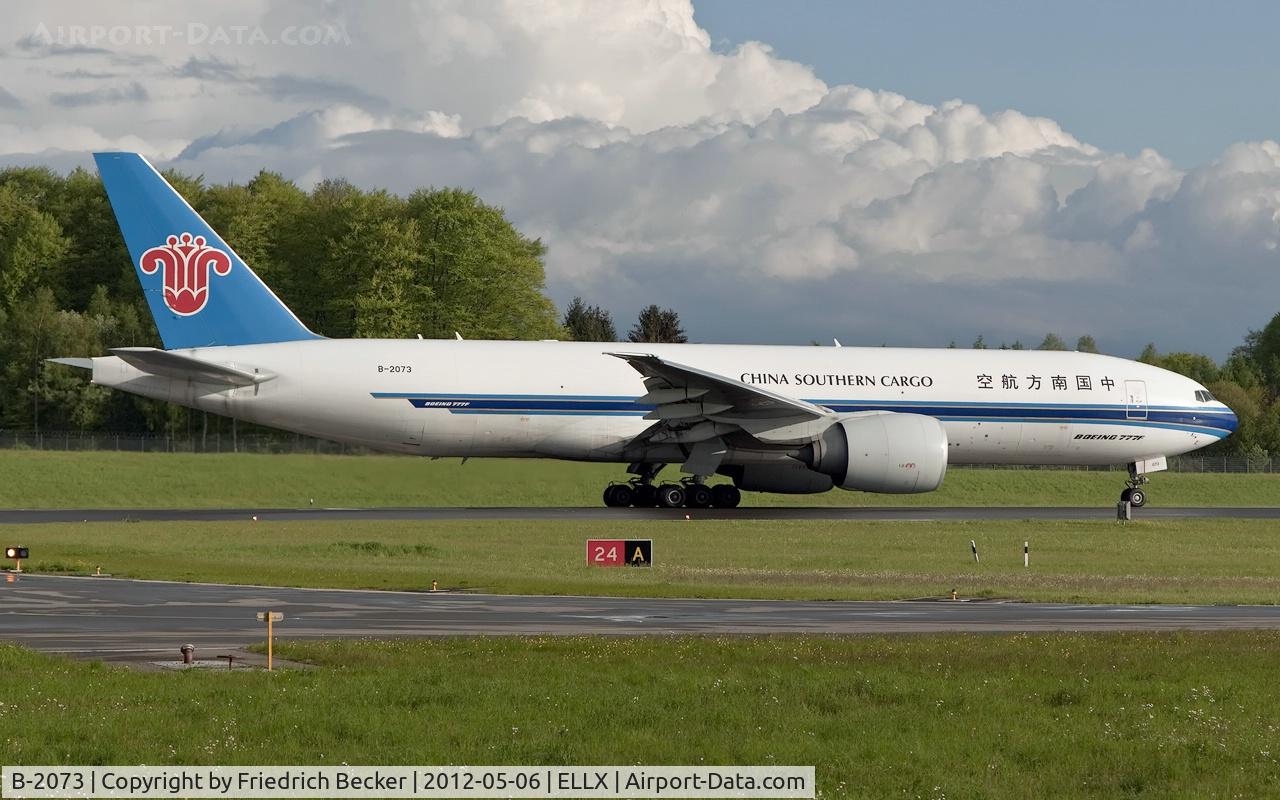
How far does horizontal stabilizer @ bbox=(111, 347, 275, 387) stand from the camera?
3847 cm

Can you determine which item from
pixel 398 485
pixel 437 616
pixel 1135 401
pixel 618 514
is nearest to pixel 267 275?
pixel 398 485

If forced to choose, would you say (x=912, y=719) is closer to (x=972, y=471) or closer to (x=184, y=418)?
(x=972, y=471)

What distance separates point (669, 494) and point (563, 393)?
431 cm

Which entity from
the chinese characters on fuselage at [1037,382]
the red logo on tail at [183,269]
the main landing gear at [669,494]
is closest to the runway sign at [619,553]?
the main landing gear at [669,494]

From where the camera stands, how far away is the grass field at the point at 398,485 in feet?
146

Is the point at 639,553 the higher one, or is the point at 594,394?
the point at 594,394

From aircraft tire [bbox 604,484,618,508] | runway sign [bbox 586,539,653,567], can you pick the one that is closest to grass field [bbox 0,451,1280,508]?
aircraft tire [bbox 604,484,618,508]

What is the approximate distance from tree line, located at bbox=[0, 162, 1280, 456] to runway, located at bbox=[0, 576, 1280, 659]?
55.3m

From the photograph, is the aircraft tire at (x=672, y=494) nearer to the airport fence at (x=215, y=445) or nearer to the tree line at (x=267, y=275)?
the airport fence at (x=215, y=445)

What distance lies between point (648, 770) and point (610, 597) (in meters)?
13.1

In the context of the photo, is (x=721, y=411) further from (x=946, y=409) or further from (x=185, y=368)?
(x=185, y=368)

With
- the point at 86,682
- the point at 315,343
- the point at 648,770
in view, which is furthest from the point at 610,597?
the point at 315,343

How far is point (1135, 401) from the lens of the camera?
4550 cm

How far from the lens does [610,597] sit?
77.9 ft
